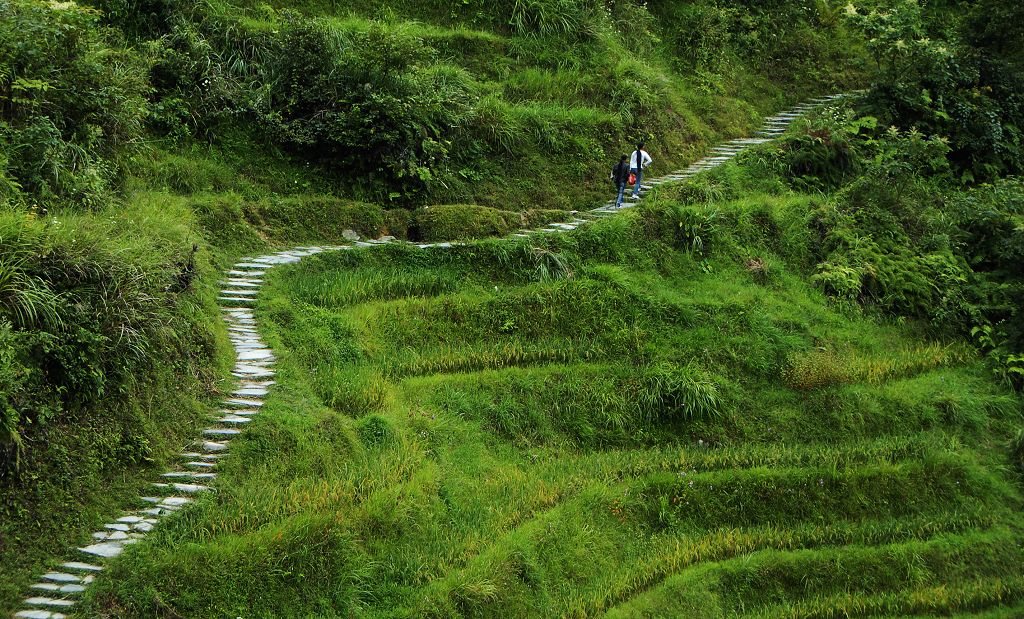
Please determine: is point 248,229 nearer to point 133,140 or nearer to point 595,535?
point 133,140

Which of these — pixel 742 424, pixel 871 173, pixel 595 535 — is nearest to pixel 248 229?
pixel 595 535

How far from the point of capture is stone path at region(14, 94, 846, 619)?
348 inches

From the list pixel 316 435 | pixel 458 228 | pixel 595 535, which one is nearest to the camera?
pixel 316 435

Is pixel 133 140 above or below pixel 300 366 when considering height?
above

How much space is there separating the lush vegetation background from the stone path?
0.24m

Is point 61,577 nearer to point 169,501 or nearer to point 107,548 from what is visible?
point 107,548

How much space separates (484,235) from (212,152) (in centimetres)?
551

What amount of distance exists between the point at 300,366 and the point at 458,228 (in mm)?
5776

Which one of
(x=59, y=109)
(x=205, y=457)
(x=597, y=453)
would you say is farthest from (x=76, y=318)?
(x=597, y=453)

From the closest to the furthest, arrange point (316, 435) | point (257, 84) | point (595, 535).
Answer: point (316, 435) < point (595, 535) < point (257, 84)

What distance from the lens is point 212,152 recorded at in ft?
60.1

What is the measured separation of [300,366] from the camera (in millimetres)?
13633

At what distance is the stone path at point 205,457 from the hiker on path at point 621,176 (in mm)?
4663

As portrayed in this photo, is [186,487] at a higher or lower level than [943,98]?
lower
